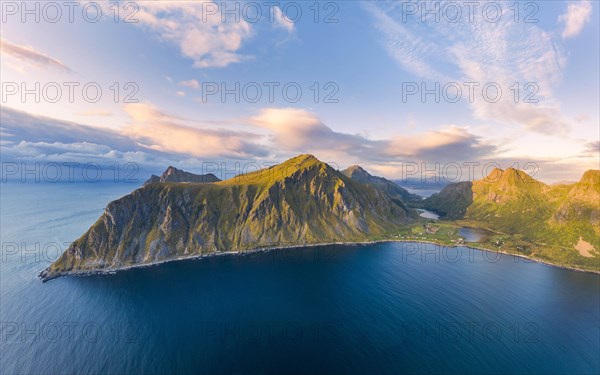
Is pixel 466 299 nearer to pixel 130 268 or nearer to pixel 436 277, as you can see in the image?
pixel 436 277

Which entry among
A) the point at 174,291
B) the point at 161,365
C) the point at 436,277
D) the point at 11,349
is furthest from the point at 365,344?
the point at 11,349

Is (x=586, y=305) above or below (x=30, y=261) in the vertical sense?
below

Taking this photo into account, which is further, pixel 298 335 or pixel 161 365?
pixel 298 335

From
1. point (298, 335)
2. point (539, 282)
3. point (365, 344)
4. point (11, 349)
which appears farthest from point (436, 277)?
point (11, 349)

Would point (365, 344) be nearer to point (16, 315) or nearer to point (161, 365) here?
point (161, 365)

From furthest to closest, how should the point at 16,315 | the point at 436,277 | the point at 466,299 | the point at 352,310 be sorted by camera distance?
the point at 436,277, the point at 466,299, the point at 352,310, the point at 16,315

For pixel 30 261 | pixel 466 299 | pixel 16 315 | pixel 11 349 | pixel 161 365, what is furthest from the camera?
pixel 30 261
